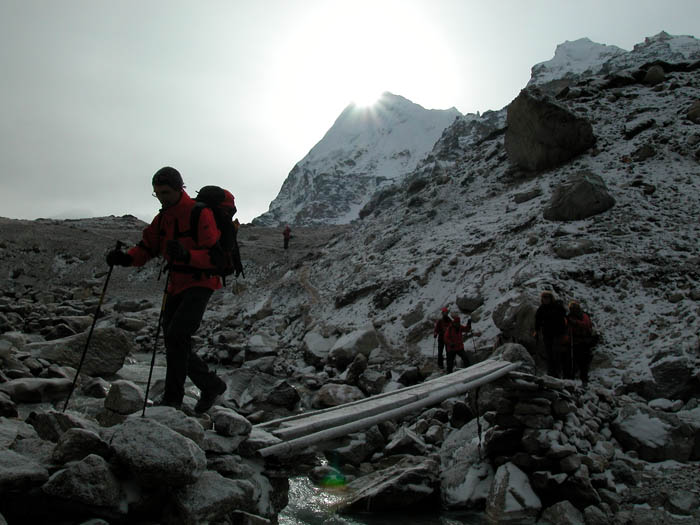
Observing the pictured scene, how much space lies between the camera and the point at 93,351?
31.1ft

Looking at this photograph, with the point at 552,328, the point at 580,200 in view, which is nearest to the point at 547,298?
the point at 552,328

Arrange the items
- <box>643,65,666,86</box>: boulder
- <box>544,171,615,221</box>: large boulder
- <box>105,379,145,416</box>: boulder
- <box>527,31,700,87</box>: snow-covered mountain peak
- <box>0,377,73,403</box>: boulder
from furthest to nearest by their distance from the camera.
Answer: <box>527,31,700,87</box>: snow-covered mountain peak
<box>643,65,666,86</box>: boulder
<box>544,171,615,221</box>: large boulder
<box>0,377,73,403</box>: boulder
<box>105,379,145,416</box>: boulder

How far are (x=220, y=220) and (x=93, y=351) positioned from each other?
7110mm

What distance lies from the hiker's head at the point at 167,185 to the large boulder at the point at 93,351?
249 inches

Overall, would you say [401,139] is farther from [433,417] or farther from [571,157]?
[433,417]

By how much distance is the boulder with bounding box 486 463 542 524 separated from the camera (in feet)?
16.1

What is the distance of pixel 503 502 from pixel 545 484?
0.53 m

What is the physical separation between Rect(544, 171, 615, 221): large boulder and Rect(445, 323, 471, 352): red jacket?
6.67 m

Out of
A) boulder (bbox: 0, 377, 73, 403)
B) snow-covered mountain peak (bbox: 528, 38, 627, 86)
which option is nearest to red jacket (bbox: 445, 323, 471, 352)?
boulder (bbox: 0, 377, 73, 403)

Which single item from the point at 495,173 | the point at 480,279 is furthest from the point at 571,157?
the point at 480,279

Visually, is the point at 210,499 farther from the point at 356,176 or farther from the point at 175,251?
the point at 356,176

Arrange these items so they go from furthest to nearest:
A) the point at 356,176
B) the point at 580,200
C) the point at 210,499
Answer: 1. the point at 356,176
2. the point at 580,200
3. the point at 210,499

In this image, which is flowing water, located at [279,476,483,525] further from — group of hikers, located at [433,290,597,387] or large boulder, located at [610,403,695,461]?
group of hikers, located at [433,290,597,387]

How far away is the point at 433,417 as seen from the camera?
830 cm
